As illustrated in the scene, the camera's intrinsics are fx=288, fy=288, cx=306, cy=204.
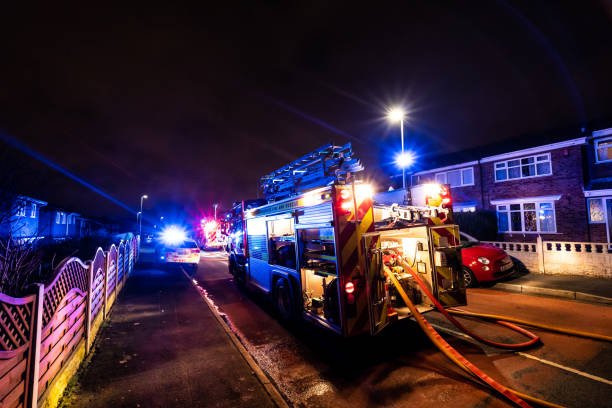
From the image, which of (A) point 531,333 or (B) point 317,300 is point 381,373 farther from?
(A) point 531,333

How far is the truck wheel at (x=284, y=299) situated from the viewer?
6456 mm

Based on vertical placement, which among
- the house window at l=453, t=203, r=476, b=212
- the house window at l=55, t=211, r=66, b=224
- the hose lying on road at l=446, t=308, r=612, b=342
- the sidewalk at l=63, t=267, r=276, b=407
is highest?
the house window at l=55, t=211, r=66, b=224

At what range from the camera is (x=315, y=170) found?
643 cm

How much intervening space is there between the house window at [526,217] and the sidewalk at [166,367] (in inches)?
777

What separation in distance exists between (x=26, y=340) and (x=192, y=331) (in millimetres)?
3623

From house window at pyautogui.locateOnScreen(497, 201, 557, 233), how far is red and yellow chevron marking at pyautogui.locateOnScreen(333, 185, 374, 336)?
1841cm

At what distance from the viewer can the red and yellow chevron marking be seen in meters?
4.60

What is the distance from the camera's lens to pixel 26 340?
9.30 ft

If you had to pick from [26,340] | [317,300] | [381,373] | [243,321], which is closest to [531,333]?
[381,373]

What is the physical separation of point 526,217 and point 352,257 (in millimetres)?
18925

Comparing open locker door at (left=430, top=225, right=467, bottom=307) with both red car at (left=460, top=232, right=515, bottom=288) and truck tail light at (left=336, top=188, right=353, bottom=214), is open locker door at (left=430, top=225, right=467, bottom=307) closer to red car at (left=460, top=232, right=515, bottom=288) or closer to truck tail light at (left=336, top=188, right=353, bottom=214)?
truck tail light at (left=336, top=188, right=353, bottom=214)

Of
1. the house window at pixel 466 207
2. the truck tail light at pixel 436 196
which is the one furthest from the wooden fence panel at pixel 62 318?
the house window at pixel 466 207

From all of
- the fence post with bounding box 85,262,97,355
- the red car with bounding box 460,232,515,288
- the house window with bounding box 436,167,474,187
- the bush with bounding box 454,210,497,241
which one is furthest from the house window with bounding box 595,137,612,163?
the fence post with bounding box 85,262,97,355

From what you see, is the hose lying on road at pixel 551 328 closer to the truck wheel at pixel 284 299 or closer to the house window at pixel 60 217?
the truck wheel at pixel 284 299
